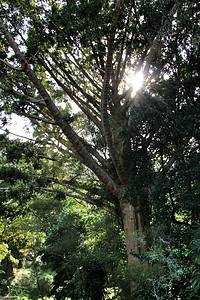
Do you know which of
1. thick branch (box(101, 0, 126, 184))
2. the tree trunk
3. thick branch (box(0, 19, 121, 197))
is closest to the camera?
thick branch (box(101, 0, 126, 184))

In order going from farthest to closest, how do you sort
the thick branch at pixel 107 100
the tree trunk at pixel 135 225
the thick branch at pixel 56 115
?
the tree trunk at pixel 135 225
the thick branch at pixel 56 115
the thick branch at pixel 107 100

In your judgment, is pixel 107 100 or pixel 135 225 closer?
pixel 107 100

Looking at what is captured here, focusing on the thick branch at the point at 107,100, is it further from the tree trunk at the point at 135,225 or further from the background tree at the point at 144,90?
the tree trunk at the point at 135,225

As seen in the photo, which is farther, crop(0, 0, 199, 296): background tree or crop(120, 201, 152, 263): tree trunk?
crop(120, 201, 152, 263): tree trunk

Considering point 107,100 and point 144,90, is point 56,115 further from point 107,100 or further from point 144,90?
point 144,90

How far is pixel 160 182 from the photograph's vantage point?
427cm

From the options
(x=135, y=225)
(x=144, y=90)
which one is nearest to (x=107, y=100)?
(x=144, y=90)

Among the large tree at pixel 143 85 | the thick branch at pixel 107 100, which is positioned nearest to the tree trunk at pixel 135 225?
the large tree at pixel 143 85

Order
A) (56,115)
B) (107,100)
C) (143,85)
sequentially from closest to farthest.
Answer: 1. (56,115)
2. (107,100)
3. (143,85)

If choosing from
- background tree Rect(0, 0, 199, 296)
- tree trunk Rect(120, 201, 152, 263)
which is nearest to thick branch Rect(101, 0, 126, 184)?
background tree Rect(0, 0, 199, 296)

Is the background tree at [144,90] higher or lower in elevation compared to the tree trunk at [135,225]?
higher

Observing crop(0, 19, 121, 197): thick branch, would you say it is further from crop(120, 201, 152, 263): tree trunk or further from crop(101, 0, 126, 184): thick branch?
crop(120, 201, 152, 263): tree trunk

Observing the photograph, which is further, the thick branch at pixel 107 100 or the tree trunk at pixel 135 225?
the tree trunk at pixel 135 225

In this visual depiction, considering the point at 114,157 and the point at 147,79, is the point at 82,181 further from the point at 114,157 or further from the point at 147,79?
the point at 147,79
